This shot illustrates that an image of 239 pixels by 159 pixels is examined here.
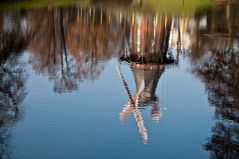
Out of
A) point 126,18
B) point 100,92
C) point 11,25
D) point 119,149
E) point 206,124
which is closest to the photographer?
point 119,149

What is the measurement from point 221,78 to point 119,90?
4802 millimetres

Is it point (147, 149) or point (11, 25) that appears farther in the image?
point (11, 25)

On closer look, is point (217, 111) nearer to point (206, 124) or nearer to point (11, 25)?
point (206, 124)

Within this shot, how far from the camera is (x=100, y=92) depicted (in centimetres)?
1875

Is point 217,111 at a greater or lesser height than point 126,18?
lesser

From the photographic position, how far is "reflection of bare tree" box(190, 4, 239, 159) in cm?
1400

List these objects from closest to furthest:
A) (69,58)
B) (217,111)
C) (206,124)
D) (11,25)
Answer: (206,124) → (217,111) → (69,58) → (11,25)

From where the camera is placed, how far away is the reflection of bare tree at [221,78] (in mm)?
14000

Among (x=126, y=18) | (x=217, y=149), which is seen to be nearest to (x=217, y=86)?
(x=217, y=149)

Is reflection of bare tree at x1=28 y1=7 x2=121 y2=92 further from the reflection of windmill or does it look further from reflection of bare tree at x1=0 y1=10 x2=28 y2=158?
the reflection of windmill

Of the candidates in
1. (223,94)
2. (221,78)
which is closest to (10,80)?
(223,94)

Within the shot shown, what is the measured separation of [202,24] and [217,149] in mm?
25974

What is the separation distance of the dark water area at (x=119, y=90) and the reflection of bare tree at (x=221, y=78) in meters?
0.04

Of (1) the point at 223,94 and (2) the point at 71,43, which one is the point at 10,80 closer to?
(1) the point at 223,94
